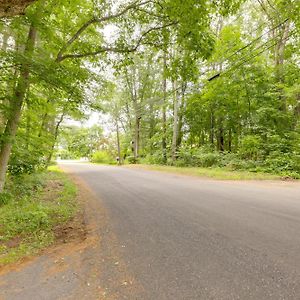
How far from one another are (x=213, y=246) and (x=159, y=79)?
2541cm

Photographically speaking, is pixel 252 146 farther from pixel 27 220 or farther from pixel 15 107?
pixel 27 220

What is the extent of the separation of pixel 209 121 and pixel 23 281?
20.3 metres

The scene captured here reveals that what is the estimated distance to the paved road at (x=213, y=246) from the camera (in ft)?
8.16

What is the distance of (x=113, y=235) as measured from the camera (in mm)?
4328

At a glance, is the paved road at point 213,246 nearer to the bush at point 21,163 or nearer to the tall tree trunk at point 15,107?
the tall tree trunk at point 15,107

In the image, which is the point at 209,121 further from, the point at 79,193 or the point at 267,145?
the point at 79,193

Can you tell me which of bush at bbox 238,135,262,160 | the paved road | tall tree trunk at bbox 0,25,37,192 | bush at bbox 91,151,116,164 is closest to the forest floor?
the paved road

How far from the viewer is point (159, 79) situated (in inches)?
1072

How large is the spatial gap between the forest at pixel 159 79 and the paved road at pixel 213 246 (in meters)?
3.63

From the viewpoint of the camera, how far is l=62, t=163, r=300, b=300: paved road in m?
2.49

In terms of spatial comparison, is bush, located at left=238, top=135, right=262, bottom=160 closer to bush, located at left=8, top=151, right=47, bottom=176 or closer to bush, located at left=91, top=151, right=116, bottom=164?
bush, located at left=8, top=151, right=47, bottom=176

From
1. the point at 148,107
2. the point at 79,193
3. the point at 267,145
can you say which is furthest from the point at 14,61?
the point at 148,107

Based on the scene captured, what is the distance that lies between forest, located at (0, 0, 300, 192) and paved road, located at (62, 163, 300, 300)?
3.63 m

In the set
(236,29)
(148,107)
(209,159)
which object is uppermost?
(236,29)
